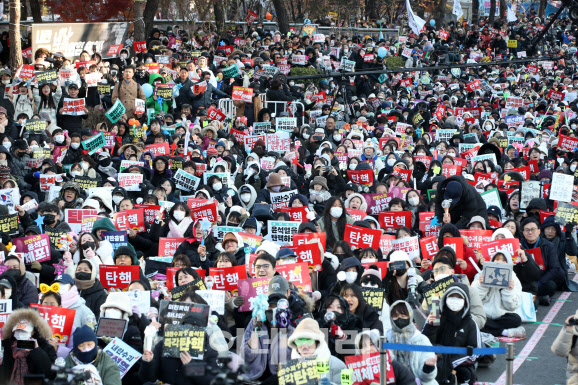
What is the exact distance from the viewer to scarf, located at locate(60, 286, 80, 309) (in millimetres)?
8492

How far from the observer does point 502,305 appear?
10094 millimetres

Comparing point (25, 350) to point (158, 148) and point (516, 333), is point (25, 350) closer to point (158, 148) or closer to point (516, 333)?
point (516, 333)

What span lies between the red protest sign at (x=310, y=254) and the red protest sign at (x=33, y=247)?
9.52 ft

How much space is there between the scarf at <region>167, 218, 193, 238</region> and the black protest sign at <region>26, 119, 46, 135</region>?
4.52 meters

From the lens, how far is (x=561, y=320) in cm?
1082

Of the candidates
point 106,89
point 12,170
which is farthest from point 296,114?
point 12,170

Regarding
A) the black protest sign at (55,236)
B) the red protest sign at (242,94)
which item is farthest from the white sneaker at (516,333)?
the red protest sign at (242,94)

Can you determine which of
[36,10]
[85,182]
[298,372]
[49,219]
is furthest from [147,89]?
[298,372]

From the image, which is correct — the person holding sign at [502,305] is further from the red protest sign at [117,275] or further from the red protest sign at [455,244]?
the red protest sign at [117,275]

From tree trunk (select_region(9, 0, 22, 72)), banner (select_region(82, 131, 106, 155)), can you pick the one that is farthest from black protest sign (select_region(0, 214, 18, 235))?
tree trunk (select_region(9, 0, 22, 72))

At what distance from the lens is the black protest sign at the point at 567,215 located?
40.5 feet

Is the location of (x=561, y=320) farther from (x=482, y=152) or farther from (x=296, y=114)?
(x=296, y=114)

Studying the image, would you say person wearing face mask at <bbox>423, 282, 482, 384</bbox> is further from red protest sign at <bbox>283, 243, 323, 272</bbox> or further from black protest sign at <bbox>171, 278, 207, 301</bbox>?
black protest sign at <bbox>171, 278, 207, 301</bbox>

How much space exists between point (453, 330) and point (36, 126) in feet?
31.0
